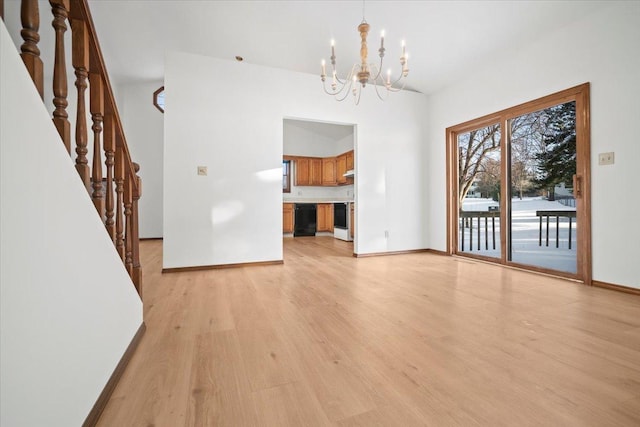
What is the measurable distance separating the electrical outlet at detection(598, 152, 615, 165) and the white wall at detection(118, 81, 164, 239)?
7.51 meters

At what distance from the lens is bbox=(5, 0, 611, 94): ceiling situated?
3.11 m

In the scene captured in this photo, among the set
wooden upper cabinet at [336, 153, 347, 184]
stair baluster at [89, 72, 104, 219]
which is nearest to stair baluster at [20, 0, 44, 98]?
stair baluster at [89, 72, 104, 219]

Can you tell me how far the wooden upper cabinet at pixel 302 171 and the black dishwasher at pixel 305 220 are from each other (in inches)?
26.6

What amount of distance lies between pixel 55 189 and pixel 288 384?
1110 millimetres

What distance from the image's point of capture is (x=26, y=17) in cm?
83

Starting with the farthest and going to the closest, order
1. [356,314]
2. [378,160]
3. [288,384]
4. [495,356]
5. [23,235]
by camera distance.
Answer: [378,160] → [356,314] → [495,356] → [288,384] → [23,235]

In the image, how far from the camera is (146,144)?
6.76m

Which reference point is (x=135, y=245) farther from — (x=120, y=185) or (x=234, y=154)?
(x=234, y=154)

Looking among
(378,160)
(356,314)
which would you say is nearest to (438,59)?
(378,160)

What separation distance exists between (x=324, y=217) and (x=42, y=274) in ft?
22.4

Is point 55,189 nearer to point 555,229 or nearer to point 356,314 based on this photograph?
point 356,314

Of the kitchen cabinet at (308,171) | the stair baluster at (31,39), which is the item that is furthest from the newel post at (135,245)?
the kitchen cabinet at (308,171)

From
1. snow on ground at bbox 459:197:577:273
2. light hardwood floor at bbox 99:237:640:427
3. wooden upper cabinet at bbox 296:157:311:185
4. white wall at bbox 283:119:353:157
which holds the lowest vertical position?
light hardwood floor at bbox 99:237:640:427

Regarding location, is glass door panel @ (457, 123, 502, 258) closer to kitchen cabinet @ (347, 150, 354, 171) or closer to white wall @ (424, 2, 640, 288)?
white wall @ (424, 2, 640, 288)
